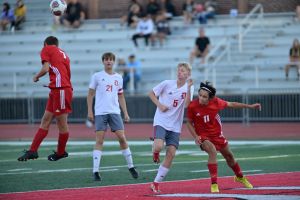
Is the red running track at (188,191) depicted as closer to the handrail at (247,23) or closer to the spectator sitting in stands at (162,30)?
the handrail at (247,23)

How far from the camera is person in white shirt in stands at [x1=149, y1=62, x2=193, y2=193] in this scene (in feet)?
45.8

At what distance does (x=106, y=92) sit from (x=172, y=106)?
214 centimetres

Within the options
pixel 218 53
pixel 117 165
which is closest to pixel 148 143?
pixel 117 165

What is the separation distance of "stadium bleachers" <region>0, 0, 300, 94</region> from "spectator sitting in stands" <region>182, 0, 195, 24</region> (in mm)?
298

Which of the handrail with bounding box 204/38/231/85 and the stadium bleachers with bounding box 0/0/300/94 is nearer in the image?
the stadium bleachers with bounding box 0/0/300/94

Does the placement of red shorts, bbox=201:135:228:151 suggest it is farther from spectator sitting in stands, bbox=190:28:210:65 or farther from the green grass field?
spectator sitting in stands, bbox=190:28:210:65

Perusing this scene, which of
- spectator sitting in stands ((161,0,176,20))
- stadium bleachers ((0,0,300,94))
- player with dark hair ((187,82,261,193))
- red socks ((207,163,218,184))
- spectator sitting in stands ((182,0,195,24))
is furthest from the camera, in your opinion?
spectator sitting in stands ((161,0,176,20))

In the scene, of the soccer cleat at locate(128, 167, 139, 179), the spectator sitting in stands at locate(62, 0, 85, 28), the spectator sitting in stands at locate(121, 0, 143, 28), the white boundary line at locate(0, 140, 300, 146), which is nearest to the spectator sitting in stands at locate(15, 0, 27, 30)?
the spectator sitting in stands at locate(62, 0, 85, 28)

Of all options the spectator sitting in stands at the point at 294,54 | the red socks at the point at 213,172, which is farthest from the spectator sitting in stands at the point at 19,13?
the red socks at the point at 213,172

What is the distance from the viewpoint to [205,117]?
1366 centimetres

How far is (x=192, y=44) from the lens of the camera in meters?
35.9

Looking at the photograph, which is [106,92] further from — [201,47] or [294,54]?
[201,47]

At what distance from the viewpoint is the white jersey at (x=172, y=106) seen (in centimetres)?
1402

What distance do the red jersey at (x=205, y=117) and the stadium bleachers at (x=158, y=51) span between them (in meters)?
16.6
